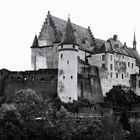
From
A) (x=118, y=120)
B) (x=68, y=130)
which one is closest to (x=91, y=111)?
(x=118, y=120)

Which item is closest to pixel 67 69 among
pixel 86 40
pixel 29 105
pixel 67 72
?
pixel 67 72

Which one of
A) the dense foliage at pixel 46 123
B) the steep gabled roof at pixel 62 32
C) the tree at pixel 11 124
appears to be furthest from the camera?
the steep gabled roof at pixel 62 32

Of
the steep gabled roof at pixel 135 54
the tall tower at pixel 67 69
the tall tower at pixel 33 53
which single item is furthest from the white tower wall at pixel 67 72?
the steep gabled roof at pixel 135 54

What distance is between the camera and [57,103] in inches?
3583

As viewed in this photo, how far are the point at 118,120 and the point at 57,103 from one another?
10.2 meters

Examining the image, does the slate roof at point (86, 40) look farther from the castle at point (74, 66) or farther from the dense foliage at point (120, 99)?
the dense foliage at point (120, 99)

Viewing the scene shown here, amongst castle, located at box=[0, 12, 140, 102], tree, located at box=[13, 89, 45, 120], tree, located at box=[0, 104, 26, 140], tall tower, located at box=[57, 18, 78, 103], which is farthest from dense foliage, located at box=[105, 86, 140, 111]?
tree, located at box=[0, 104, 26, 140]

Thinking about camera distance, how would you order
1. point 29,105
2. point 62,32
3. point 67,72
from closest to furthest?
point 29,105, point 67,72, point 62,32

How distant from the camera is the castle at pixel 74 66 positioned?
93250 mm

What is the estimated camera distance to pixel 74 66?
306ft

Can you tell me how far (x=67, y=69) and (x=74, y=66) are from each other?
1.34m

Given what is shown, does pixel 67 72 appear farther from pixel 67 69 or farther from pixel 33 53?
pixel 33 53

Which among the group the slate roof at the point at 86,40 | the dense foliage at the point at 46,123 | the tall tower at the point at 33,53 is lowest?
the dense foliage at the point at 46,123

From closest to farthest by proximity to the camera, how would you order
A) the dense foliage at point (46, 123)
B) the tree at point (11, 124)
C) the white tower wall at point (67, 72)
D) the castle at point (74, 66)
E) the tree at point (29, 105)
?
the tree at point (11, 124)
the dense foliage at point (46, 123)
the tree at point (29, 105)
the white tower wall at point (67, 72)
the castle at point (74, 66)
